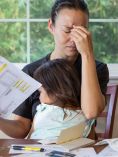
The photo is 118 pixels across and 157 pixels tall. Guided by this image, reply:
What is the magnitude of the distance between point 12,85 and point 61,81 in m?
0.26

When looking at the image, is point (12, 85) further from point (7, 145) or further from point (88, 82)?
point (88, 82)

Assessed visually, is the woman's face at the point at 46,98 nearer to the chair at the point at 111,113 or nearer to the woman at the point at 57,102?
the woman at the point at 57,102

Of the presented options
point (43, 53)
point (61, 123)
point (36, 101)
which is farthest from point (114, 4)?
point (61, 123)

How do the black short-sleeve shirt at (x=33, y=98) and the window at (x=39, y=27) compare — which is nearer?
the black short-sleeve shirt at (x=33, y=98)

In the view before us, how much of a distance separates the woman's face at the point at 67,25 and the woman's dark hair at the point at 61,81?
0.11 meters

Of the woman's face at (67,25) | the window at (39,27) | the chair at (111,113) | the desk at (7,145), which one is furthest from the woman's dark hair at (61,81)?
the window at (39,27)

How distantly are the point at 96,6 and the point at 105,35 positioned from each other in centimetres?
20

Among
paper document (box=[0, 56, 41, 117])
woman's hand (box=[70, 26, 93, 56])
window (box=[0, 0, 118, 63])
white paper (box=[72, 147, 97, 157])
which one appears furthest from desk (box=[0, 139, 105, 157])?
window (box=[0, 0, 118, 63])

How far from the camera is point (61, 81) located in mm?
1430

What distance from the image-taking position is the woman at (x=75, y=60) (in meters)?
1.43

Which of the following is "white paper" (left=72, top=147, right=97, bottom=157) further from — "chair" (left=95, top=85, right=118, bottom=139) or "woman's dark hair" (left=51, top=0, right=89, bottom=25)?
"woman's dark hair" (left=51, top=0, right=89, bottom=25)

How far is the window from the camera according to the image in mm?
2291

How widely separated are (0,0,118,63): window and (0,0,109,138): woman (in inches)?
24.9

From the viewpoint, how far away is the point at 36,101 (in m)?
1.64
